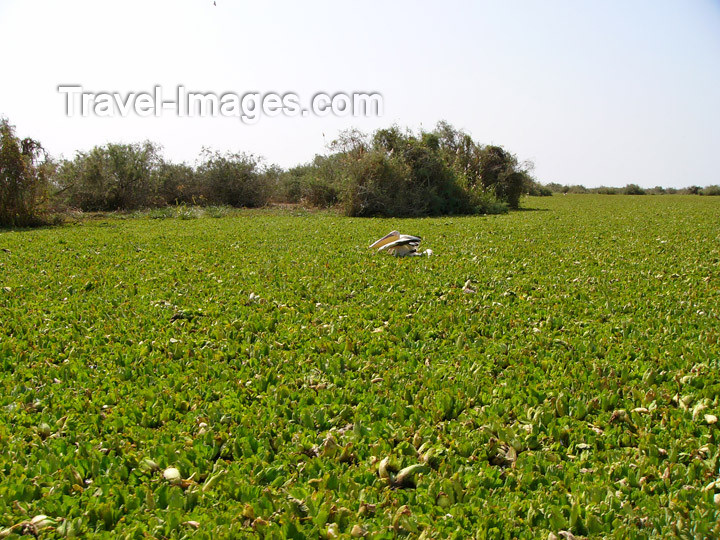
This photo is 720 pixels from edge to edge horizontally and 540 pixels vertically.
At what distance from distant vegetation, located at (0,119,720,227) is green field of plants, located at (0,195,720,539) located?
9.04m

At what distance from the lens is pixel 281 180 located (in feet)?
77.0

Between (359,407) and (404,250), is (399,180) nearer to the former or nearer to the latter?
(404,250)

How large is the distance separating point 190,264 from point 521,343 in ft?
15.7

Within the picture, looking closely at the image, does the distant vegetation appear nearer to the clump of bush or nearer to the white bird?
the clump of bush

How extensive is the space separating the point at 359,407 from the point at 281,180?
2172 centimetres

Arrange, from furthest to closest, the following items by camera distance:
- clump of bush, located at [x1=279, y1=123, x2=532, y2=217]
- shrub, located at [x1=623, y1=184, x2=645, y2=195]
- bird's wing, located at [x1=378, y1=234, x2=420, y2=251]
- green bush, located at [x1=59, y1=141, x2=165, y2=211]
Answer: shrub, located at [x1=623, y1=184, x2=645, y2=195]
green bush, located at [x1=59, y1=141, x2=165, y2=211]
clump of bush, located at [x1=279, y1=123, x2=532, y2=217]
bird's wing, located at [x1=378, y1=234, x2=420, y2=251]

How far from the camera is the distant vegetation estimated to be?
1300 cm

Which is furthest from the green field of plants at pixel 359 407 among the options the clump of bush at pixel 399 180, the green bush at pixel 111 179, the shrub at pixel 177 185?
the shrub at pixel 177 185

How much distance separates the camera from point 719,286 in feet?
18.1

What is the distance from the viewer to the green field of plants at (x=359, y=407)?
1846 millimetres

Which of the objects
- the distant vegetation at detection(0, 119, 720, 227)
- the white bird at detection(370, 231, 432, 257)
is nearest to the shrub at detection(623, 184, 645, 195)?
the distant vegetation at detection(0, 119, 720, 227)

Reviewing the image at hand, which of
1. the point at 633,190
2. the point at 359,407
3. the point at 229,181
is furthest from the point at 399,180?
the point at 633,190

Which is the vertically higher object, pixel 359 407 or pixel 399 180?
pixel 399 180

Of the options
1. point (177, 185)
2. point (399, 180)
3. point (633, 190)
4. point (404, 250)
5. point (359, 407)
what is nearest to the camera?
point (359, 407)
